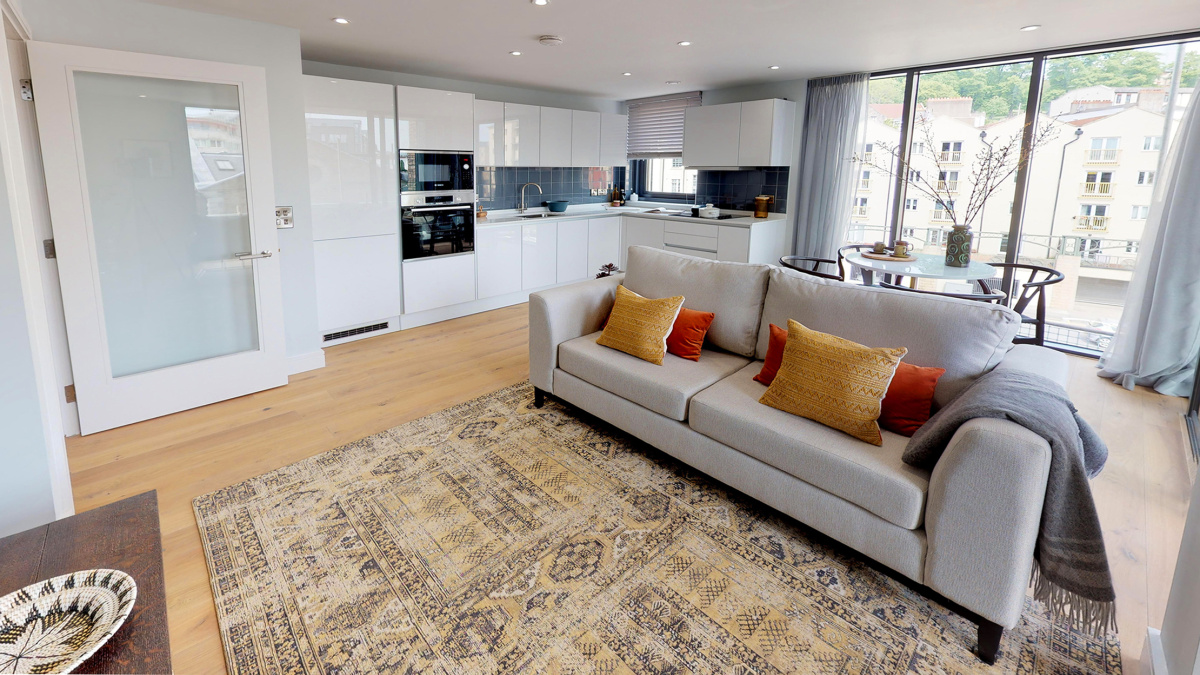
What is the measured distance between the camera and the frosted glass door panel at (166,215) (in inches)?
119

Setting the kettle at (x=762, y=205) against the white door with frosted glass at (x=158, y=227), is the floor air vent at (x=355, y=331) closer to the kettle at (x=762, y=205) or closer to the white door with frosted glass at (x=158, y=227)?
the white door with frosted glass at (x=158, y=227)

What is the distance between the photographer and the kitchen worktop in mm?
5707

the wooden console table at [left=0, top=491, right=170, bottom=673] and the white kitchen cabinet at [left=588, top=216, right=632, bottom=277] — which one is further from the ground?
the white kitchen cabinet at [left=588, top=216, right=632, bottom=277]

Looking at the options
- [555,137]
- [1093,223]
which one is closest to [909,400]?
[1093,223]

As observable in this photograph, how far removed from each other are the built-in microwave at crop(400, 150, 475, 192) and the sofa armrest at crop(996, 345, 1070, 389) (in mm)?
4293

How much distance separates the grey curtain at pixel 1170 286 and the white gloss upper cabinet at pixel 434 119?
5.04 m

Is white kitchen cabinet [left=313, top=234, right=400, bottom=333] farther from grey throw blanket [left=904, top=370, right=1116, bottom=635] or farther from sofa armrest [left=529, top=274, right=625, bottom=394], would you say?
grey throw blanket [left=904, top=370, right=1116, bottom=635]

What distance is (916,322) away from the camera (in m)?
2.40

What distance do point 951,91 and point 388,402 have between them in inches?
197

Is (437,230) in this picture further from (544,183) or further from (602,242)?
(602,242)

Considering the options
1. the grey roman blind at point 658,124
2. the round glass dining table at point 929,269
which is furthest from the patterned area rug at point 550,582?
the grey roman blind at point 658,124

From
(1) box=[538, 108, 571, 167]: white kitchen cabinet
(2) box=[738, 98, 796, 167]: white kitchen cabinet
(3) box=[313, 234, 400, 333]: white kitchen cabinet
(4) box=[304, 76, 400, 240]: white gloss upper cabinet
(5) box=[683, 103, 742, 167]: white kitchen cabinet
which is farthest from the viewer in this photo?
(1) box=[538, 108, 571, 167]: white kitchen cabinet

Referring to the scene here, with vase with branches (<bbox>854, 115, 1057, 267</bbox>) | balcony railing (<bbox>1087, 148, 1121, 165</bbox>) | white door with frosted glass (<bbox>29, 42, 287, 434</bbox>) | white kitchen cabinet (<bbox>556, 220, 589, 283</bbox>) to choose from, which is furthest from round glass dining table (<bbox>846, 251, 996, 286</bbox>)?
white door with frosted glass (<bbox>29, 42, 287, 434</bbox>)

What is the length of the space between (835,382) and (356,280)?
3.77m
